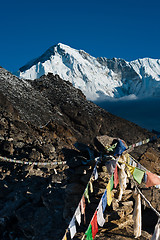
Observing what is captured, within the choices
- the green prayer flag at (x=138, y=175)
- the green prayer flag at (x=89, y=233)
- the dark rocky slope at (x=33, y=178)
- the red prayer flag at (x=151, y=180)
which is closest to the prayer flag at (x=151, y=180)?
the red prayer flag at (x=151, y=180)

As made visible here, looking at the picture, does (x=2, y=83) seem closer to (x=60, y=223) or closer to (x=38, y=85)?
(x=38, y=85)

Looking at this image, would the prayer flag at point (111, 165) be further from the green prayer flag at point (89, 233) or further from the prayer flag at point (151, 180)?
the green prayer flag at point (89, 233)

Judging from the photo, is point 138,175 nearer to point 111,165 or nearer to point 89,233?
point 111,165

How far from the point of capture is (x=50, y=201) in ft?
30.7

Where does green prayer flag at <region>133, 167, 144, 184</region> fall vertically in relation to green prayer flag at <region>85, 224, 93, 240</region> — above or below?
above

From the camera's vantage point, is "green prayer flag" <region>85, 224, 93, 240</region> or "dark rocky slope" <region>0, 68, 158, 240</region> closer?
"green prayer flag" <region>85, 224, 93, 240</region>

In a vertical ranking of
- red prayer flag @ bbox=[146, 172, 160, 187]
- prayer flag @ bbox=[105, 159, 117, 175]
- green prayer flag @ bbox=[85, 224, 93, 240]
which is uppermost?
prayer flag @ bbox=[105, 159, 117, 175]

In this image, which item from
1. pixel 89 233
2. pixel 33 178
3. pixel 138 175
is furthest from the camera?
pixel 33 178

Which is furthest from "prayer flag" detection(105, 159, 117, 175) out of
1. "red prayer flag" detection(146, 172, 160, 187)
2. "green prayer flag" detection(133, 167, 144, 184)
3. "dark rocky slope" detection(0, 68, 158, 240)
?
"red prayer flag" detection(146, 172, 160, 187)

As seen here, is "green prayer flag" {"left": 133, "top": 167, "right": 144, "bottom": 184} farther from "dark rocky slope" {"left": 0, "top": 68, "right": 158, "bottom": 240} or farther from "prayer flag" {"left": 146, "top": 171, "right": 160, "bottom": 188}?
"dark rocky slope" {"left": 0, "top": 68, "right": 158, "bottom": 240}

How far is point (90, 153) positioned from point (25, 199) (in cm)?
318

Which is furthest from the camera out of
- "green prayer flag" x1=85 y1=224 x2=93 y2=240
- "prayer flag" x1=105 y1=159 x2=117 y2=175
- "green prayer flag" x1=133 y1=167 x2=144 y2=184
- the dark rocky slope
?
the dark rocky slope

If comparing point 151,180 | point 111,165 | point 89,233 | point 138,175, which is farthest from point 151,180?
point 89,233

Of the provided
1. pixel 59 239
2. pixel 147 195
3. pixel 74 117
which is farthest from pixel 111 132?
pixel 59 239
